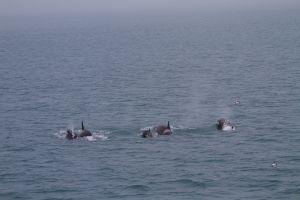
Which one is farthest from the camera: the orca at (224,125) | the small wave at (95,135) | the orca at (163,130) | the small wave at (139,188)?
the orca at (224,125)

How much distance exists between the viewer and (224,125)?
92.2 m

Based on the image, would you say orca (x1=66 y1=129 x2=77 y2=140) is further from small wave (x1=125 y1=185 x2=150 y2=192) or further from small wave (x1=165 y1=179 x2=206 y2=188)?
small wave (x1=165 y1=179 x2=206 y2=188)

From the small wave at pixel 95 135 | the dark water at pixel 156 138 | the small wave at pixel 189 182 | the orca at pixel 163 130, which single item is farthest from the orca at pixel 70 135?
the small wave at pixel 189 182

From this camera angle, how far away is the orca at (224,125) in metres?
91.9

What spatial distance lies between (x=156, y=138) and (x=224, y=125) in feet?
31.8

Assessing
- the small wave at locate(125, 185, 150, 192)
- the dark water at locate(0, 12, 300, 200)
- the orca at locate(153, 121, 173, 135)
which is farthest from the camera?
the orca at locate(153, 121, 173, 135)

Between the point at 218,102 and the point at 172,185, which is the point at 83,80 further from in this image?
the point at 172,185

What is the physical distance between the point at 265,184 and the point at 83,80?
7794cm

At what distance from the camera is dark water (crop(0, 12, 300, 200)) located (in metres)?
71.0

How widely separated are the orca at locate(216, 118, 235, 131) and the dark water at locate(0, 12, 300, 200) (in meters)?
Answer: 0.96

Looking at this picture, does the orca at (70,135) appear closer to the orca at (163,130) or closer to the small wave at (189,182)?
the orca at (163,130)

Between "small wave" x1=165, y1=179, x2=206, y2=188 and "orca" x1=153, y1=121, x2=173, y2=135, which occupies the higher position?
"orca" x1=153, y1=121, x2=173, y2=135

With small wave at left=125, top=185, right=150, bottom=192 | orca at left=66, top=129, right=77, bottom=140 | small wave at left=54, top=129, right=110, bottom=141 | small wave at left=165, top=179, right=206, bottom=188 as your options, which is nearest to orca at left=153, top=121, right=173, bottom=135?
small wave at left=54, top=129, right=110, bottom=141

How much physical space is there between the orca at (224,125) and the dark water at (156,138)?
0.96 m
